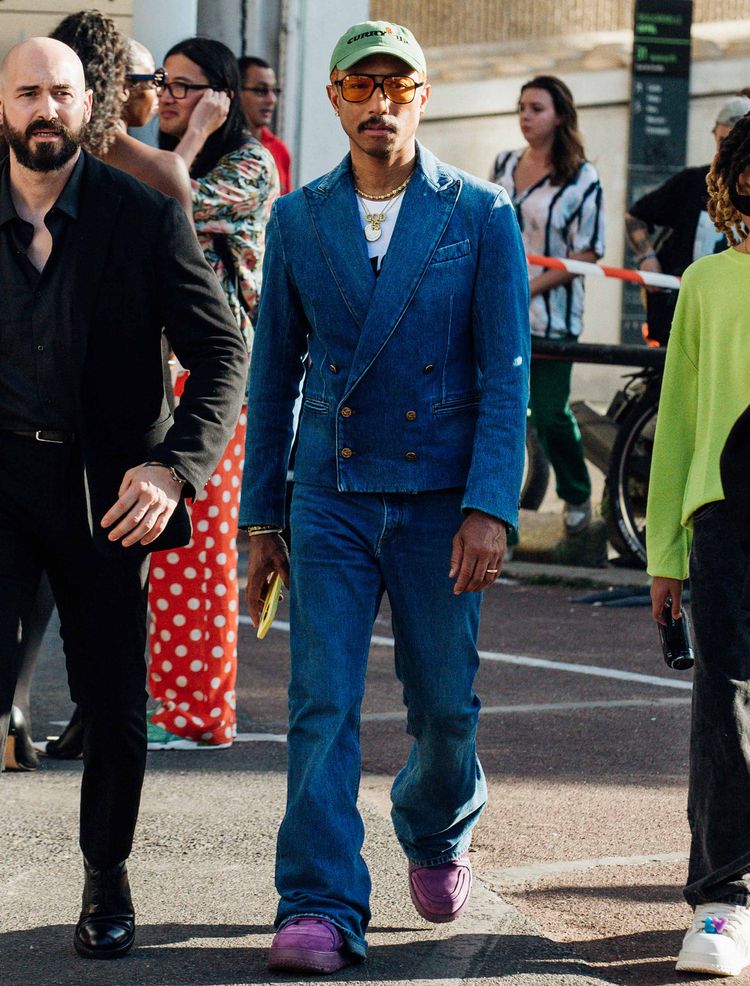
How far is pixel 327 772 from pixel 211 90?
8.82 feet

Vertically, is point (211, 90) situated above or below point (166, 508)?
above

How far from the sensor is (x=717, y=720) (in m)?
4.09

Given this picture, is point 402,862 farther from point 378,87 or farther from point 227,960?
point 378,87

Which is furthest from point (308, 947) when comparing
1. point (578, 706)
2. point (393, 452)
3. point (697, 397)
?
point (578, 706)

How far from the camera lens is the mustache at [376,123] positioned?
4.17m

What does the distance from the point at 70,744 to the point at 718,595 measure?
99.2 inches

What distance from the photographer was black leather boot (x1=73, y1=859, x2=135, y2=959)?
13.4 ft

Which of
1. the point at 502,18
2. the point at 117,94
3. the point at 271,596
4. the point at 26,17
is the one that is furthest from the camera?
the point at 502,18

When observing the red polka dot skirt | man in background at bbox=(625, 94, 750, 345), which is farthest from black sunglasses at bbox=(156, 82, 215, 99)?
man in background at bbox=(625, 94, 750, 345)

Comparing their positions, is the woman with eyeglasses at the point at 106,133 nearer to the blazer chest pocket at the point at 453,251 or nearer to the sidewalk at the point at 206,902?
the sidewalk at the point at 206,902

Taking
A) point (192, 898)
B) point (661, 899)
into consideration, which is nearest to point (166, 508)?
point (192, 898)

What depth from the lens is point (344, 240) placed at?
4.20 meters

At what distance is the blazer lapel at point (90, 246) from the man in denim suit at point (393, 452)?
415mm

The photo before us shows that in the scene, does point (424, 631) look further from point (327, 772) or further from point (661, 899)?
point (661, 899)
